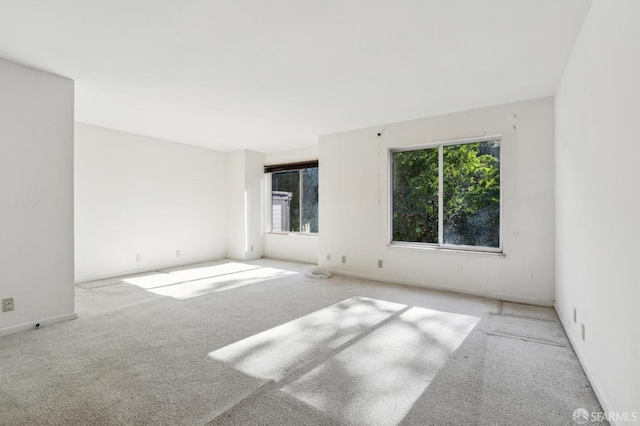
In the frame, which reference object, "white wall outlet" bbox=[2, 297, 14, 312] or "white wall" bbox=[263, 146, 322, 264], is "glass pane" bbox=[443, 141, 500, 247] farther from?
"white wall outlet" bbox=[2, 297, 14, 312]

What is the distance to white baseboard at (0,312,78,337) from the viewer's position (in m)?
2.71

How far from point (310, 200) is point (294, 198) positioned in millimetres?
466

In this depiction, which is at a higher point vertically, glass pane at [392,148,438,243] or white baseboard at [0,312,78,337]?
glass pane at [392,148,438,243]

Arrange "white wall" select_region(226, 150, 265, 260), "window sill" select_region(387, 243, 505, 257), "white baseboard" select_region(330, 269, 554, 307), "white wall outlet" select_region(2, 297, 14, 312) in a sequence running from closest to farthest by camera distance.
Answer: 1. "white wall outlet" select_region(2, 297, 14, 312)
2. "white baseboard" select_region(330, 269, 554, 307)
3. "window sill" select_region(387, 243, 505, 257)
4. "white wall" select_region(226, 150, 265, 260)

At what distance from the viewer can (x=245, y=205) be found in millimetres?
6664

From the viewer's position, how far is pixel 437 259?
430cm

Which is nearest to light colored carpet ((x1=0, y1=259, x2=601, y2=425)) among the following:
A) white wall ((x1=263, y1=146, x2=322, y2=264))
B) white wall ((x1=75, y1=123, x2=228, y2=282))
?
white wall ((x1=75, y1=123, x2=228, y2=282))

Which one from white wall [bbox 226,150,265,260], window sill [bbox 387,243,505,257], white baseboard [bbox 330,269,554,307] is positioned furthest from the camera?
white wall [bbox 226,150,265,260]

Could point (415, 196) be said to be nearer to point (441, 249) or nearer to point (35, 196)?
point (441, 249)

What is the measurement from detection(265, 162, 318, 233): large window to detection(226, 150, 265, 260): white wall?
303mm

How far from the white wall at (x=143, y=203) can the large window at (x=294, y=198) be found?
3.63 feet

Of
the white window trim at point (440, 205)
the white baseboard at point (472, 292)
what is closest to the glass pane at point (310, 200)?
the white baseboard at point (472, 292)

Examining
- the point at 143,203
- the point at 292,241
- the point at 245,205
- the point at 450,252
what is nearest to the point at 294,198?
the point at 292,241

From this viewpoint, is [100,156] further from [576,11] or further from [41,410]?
[576,11]
